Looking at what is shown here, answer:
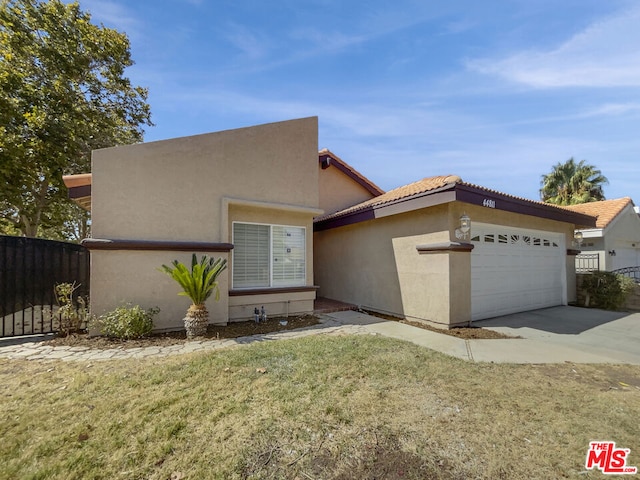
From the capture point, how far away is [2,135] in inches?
468

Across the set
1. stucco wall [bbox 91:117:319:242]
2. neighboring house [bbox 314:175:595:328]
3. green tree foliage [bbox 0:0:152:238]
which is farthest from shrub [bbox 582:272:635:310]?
green tree foliage [bbox 0:0:152:238]

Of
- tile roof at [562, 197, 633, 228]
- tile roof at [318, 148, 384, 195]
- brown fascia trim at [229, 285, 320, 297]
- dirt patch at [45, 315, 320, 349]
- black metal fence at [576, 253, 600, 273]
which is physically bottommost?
dirt patch at [45, 315, 320, 349]

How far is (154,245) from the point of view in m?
7.07

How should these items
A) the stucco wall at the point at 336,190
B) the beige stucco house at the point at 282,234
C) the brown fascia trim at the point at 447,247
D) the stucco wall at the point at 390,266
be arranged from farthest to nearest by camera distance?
the stucco wall at the point at 336,190 → the stucco wall at the point at 390,266 → the brown fascia trim at the point at 447,247 → the beige stucco house at the point at 282,234

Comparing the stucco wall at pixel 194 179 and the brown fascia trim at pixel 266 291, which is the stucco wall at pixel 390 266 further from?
the stucco wall at pixel 194 179

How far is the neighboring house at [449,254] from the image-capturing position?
25.8ft

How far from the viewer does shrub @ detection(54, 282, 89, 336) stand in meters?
6.76

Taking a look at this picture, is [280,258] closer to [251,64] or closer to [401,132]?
[251,64]

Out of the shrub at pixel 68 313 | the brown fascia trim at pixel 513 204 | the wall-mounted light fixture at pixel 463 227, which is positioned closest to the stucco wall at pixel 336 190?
the wall-mounted light fixture at pixel 463 227

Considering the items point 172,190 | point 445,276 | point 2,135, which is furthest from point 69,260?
point 445,276

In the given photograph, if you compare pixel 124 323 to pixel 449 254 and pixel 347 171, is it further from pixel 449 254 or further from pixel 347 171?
pixel 347 171

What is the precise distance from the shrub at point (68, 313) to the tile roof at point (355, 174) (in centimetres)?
979

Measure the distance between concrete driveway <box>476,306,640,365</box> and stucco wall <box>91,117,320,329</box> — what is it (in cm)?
537

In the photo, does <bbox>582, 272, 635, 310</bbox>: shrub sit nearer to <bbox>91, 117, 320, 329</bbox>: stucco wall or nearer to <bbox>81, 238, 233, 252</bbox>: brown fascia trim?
<bbox>91, 117, 320, 329</bbox>: stucco wall
